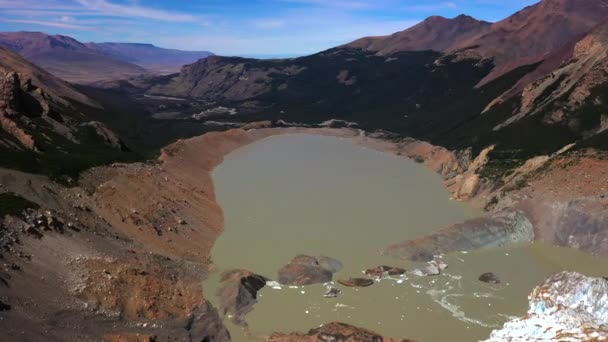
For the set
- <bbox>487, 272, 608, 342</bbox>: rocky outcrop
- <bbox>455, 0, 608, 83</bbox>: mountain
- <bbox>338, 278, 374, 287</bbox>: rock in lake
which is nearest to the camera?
<bbox>487, 272, 608, 342</bbox>: rocky outcrop

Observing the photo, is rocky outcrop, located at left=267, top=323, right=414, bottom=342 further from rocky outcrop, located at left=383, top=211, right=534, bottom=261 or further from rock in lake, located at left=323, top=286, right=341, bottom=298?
rocky outcrop, located at left=383, top=211, right=534, bottom=261

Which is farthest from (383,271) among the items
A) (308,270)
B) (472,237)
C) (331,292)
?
(472,237)

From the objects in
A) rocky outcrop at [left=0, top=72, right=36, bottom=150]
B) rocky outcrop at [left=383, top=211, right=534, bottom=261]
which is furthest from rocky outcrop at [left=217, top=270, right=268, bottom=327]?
rocky outcrop at [left=0, top=72, right=36, bottom=150]

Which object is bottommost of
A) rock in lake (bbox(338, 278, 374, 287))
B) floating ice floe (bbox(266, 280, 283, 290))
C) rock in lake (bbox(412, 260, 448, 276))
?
floating ice floe (bbox(266, 280, 283, 290))

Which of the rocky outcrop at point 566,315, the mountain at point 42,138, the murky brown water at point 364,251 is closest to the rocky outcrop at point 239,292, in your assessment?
the murky brown water at point 364,251

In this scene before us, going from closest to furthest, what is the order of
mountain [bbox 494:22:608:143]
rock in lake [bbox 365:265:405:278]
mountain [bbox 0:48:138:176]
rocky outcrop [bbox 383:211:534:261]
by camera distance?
rock in lake [bbox 365:265:405:278] → rocky outcrop [bbox 383:211:534:261] → mountain [bbox 0:48:138:176] → mountain [bbox 494:22:608:143]

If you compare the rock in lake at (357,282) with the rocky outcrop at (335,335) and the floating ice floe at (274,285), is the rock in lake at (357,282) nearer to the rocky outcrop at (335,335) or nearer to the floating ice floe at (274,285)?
the floating ice floe at (274,285)

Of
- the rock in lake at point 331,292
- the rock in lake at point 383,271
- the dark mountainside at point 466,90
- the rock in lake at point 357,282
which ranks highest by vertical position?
the dark mountainside at point 466,90
